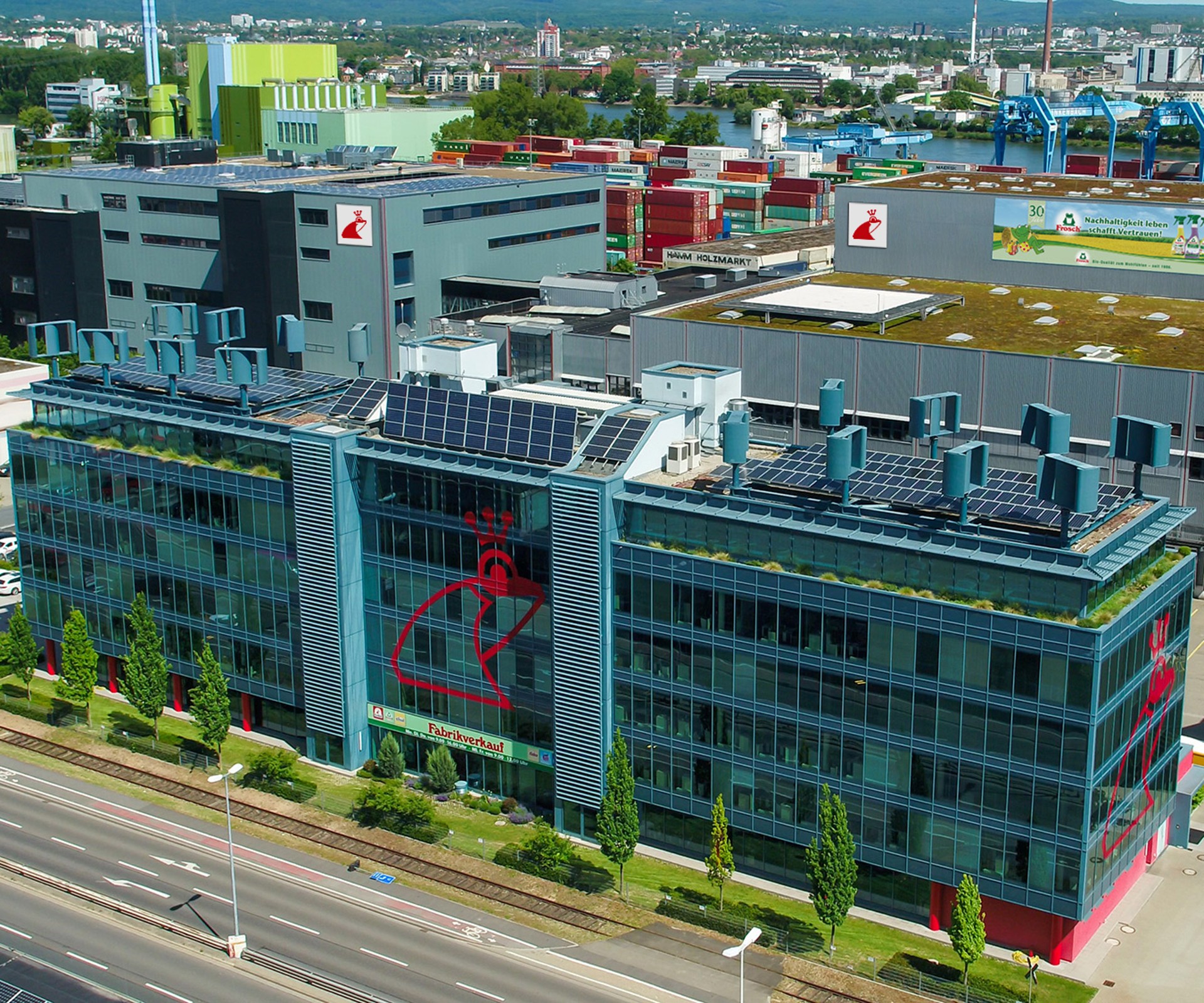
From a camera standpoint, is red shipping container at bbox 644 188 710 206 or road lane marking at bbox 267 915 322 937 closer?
road lane marking at bbox 267 915 322 937

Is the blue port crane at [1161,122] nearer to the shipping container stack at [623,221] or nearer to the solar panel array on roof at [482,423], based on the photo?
the shipping container stack at [623,221]

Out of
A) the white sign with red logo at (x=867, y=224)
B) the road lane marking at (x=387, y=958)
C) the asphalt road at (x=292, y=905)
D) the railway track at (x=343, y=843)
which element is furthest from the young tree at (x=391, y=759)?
the white sign with red logo at (x=867, y=224)

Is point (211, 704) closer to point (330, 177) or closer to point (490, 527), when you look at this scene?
point (490, 527)

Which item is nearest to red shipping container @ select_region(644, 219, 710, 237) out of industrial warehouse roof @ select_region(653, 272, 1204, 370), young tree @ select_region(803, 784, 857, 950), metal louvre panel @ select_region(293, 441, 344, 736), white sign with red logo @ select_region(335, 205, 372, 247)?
industrial warehouse roof @ select_region(653, 272, 1204, 370)

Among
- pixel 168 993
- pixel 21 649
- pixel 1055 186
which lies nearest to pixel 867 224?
pixel 1055 186

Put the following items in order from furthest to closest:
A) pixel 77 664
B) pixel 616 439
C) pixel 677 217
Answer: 1. pixel 677 217
2. pixel 77 664
3. pixel 616 439

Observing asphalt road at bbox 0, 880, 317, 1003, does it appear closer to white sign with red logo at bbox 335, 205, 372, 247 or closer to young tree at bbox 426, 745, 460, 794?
young tree at bbox 426, 745, 460, 794

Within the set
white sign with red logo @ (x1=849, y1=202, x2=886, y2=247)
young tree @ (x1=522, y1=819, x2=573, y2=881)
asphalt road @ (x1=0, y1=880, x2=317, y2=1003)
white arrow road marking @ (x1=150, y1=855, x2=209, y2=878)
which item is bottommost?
white arrow road marking @ (x1=150, y1=855, x2=209, y2=878)
